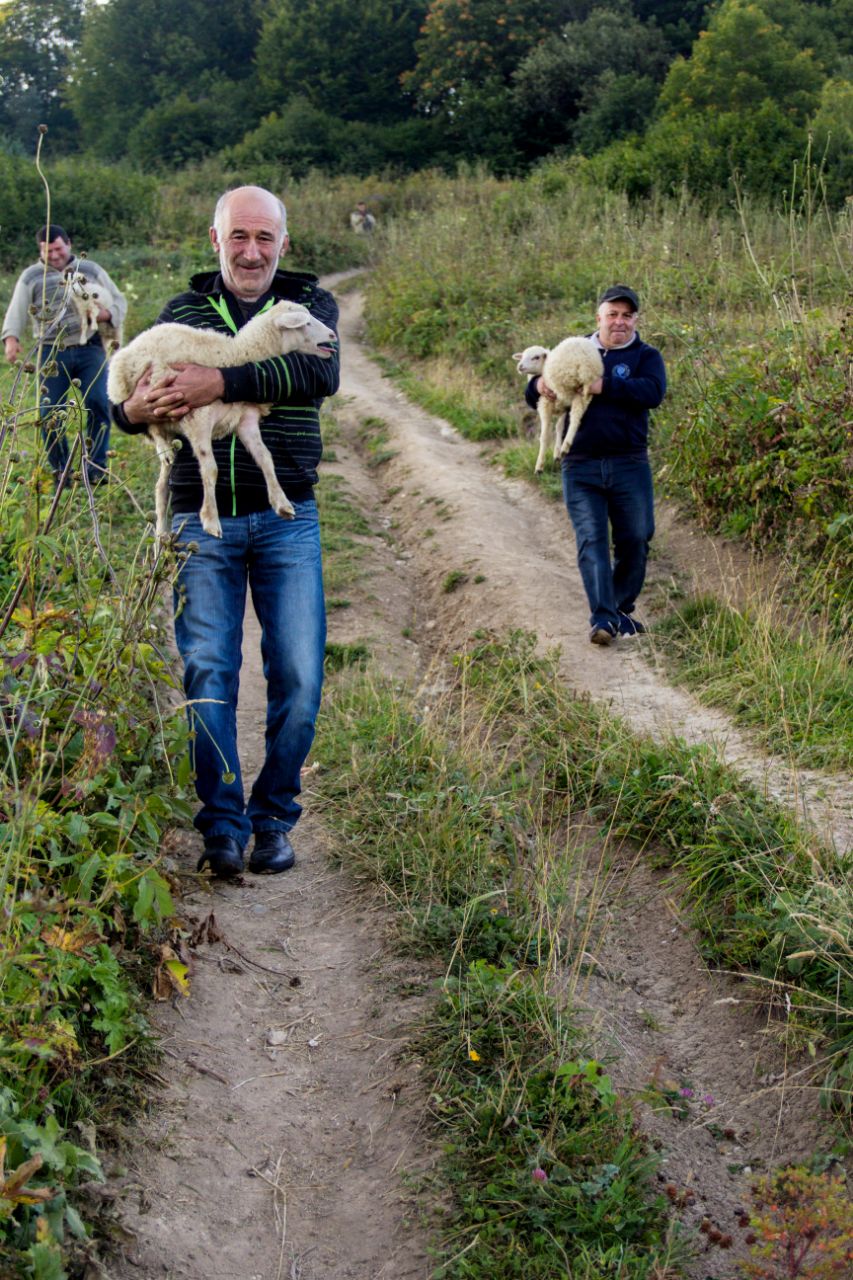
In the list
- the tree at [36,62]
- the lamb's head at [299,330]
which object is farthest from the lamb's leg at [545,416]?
the tree at [36,62]

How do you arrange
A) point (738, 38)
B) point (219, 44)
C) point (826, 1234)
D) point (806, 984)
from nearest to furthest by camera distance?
point (826, 1234)
point (806, 984)
point (738, 38)
point (219, 44)

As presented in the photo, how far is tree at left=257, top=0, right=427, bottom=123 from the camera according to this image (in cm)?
3912

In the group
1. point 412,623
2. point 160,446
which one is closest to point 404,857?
point 160,446

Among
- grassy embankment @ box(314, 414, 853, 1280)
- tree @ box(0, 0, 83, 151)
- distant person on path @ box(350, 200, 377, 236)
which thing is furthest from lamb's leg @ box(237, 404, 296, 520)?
tree @ box(0, 0, 83, 151)

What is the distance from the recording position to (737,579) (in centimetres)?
680

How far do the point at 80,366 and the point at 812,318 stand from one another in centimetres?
518

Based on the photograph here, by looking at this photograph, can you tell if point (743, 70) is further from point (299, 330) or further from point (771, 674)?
point (299, 330)

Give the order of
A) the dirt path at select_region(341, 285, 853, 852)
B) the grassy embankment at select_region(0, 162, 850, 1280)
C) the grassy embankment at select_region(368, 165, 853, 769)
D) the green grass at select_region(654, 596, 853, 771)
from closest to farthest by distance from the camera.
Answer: the grassy embankment at select_region(0, 162, 850, 1280) < the dirt path at select_region(341, 285, 853, 852) < the green grass at select_region(654, 596, 853, 771) < the grassy embankment at select_region(368, 165, 853, 769)

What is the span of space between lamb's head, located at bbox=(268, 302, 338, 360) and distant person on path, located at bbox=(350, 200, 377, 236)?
21799 millimetres

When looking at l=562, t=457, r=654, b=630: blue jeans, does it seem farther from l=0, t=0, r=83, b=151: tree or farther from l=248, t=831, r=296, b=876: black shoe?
l=0, t=0, r=83, b=151: tree

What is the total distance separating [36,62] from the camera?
154 ft

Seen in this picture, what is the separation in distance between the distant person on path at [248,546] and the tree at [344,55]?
1512 inches

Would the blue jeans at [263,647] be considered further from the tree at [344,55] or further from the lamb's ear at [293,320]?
the tree at [344,55]

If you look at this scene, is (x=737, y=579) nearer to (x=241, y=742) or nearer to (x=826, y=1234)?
(x=241, y=742)
